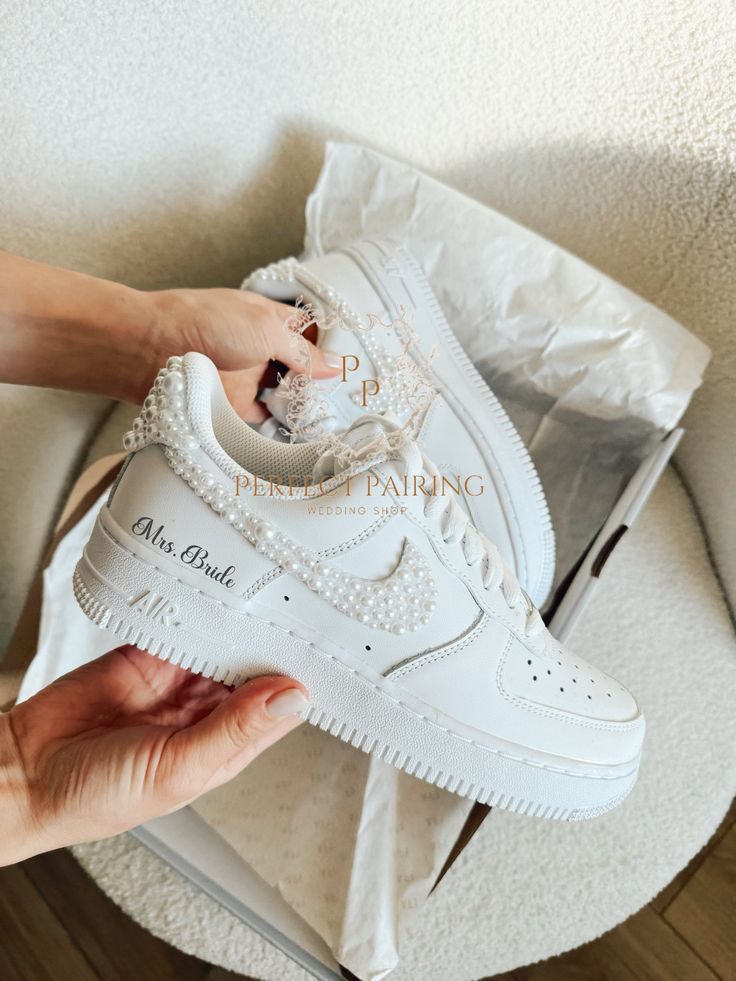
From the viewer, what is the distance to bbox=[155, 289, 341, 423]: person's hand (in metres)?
0.50

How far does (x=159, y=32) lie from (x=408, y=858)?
23.3 inches

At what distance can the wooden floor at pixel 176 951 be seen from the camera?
0.65 m

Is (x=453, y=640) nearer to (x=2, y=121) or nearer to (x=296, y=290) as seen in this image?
(x=296, y=290)

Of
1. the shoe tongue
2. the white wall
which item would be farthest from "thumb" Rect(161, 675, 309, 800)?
the white wall

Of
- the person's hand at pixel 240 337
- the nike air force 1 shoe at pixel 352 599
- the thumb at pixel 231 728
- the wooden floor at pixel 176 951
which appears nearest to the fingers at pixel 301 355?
the person's hand at pixel 240 337

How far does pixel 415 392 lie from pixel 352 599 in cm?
18

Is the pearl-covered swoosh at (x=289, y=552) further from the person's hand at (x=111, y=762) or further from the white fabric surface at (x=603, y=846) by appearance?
the white fabric surface at (x=603, y=846)

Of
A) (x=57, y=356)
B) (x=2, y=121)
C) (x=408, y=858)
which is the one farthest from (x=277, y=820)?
(x=2, y=121)

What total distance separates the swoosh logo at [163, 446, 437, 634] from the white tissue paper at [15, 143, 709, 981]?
0.51 feet

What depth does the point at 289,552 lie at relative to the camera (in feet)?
1.21

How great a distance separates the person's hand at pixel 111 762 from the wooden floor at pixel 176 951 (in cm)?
43

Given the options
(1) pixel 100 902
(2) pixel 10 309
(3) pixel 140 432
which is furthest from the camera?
(1) pixel 100 902

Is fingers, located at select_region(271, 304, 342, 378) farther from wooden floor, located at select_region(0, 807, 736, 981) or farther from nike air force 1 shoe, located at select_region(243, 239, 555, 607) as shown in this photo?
wooden floor, located at select_region(0, 807, 736, 981)

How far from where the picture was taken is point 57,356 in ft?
1.69
